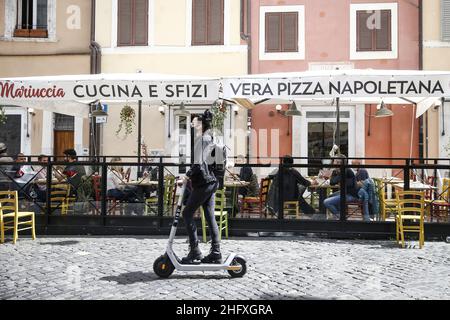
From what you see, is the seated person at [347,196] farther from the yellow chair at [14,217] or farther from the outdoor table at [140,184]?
the yellow chair at [14,217]

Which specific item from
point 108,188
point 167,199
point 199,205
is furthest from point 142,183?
point 199,205

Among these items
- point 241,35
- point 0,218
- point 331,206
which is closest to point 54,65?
point 241,35

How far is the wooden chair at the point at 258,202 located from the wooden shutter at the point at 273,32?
659 cm

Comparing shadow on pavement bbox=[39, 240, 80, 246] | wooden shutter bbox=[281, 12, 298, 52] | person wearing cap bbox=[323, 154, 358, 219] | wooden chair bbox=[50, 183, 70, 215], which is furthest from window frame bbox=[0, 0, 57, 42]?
person wearing cap bbox=[323, 154, 358, 219]

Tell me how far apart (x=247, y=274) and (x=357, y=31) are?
10675 mm

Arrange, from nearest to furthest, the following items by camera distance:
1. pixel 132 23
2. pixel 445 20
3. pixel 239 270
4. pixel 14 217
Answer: pixel 239 270 < pixel 14 217 < pixel 445 20 < pixel 132 23

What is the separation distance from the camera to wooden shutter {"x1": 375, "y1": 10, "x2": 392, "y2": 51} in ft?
48.1

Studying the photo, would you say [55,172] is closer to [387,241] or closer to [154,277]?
[154,277]

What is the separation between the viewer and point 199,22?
15.3 m

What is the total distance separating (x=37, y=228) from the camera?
912 centimetres

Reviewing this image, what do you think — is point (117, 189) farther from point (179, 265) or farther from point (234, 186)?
point (179, 265)

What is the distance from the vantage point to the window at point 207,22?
15202 mm

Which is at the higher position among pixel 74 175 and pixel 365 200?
pixel 74 175

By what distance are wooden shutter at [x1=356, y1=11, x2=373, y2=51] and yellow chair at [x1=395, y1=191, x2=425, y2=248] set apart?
7049 millimetres
